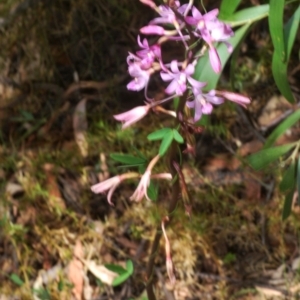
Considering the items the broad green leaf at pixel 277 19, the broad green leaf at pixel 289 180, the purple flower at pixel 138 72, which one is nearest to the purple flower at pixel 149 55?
the purple flower at pixel 138 72

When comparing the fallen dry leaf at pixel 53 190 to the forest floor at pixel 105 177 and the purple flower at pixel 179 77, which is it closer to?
the forest floor at pixel 105 177

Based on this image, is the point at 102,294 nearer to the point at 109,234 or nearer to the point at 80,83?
the point at 109,234

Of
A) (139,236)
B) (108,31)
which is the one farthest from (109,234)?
(108,31)

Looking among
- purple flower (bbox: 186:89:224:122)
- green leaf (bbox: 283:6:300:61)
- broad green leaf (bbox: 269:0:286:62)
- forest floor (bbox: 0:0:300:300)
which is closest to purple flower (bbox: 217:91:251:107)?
purple flower (bbox: 186:89:224:122)

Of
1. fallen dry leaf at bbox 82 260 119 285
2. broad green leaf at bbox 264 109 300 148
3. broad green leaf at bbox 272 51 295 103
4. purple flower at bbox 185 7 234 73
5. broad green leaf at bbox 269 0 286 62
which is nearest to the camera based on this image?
purple flower at bbox 185 7 234 73

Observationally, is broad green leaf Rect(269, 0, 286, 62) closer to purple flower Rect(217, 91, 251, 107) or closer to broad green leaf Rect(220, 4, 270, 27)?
broad green leaf Rect(220, 4, 270, 27)

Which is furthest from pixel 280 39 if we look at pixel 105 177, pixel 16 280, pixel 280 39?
pixel 16 280
